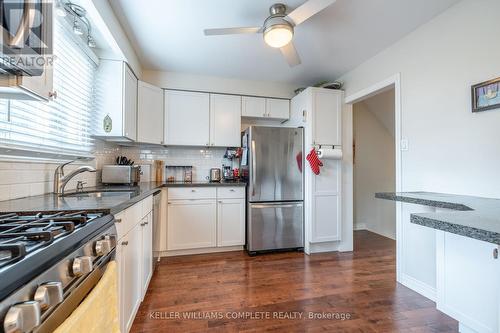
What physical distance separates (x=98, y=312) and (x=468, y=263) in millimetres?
1808

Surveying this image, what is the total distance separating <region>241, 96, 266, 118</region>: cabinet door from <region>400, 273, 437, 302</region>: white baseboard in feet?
8.38

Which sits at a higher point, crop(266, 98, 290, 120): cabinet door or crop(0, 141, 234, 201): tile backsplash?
crop(266, 98, 290, 120): cabinet door

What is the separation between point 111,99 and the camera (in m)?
2.31

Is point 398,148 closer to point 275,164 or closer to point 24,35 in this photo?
point 275,164

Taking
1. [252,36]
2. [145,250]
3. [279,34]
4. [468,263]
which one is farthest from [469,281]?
[252,36]

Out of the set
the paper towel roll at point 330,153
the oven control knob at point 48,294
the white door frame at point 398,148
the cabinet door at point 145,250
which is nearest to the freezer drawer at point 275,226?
the paper towel roll at point 330,153

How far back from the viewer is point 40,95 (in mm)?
984

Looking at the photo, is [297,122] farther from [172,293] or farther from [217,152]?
[172,293]

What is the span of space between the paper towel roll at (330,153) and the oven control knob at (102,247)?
2514 mm

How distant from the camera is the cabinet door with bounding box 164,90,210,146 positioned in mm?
3105

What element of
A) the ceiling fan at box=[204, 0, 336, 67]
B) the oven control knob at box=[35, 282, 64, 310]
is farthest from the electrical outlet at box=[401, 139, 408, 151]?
the oven control knob at box=[35, 282, 64, 310]

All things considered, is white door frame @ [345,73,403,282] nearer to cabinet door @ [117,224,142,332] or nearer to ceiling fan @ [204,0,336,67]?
ceiling fan @ [204,0,336,67]

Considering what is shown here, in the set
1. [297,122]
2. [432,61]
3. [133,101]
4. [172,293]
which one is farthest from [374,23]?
[172,293]

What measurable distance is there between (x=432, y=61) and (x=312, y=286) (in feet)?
7.44
